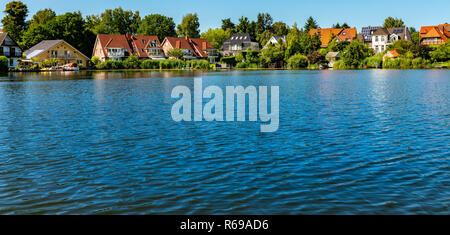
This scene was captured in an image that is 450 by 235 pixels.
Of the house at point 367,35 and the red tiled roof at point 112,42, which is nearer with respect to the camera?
the red tiled roof at point 112,42

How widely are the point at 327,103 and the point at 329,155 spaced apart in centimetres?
1944

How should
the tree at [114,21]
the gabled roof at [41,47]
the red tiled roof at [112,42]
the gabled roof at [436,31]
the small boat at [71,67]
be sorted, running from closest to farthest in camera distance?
the small boat at [71,67]
the gabled roof at [41,47]
the red tiled roof at [112,42]
the gabled roof at [436,31]
the tree at [114,21]

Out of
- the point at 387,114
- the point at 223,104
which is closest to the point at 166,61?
the point at 223,104

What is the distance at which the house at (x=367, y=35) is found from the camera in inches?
6624

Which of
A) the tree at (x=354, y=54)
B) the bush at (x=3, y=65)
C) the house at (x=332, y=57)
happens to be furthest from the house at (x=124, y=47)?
the tree at (x=354, y=54)

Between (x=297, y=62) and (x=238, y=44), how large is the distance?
47.0 metres

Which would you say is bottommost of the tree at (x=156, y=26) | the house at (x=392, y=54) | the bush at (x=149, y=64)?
the bush at (x=149, y=64)

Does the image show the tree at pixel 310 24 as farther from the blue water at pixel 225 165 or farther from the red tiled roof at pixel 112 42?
the blue water at pixel 225 165

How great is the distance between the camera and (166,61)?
13762 centimetres

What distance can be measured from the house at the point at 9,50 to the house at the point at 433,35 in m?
127

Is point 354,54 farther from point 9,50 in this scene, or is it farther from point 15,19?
point 15,19

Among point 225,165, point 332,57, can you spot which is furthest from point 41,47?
point 225,165

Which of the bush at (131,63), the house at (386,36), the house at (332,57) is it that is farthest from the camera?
the house at (386,36)

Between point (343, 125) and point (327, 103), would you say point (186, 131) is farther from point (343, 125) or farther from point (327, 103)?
point (327, 103)
